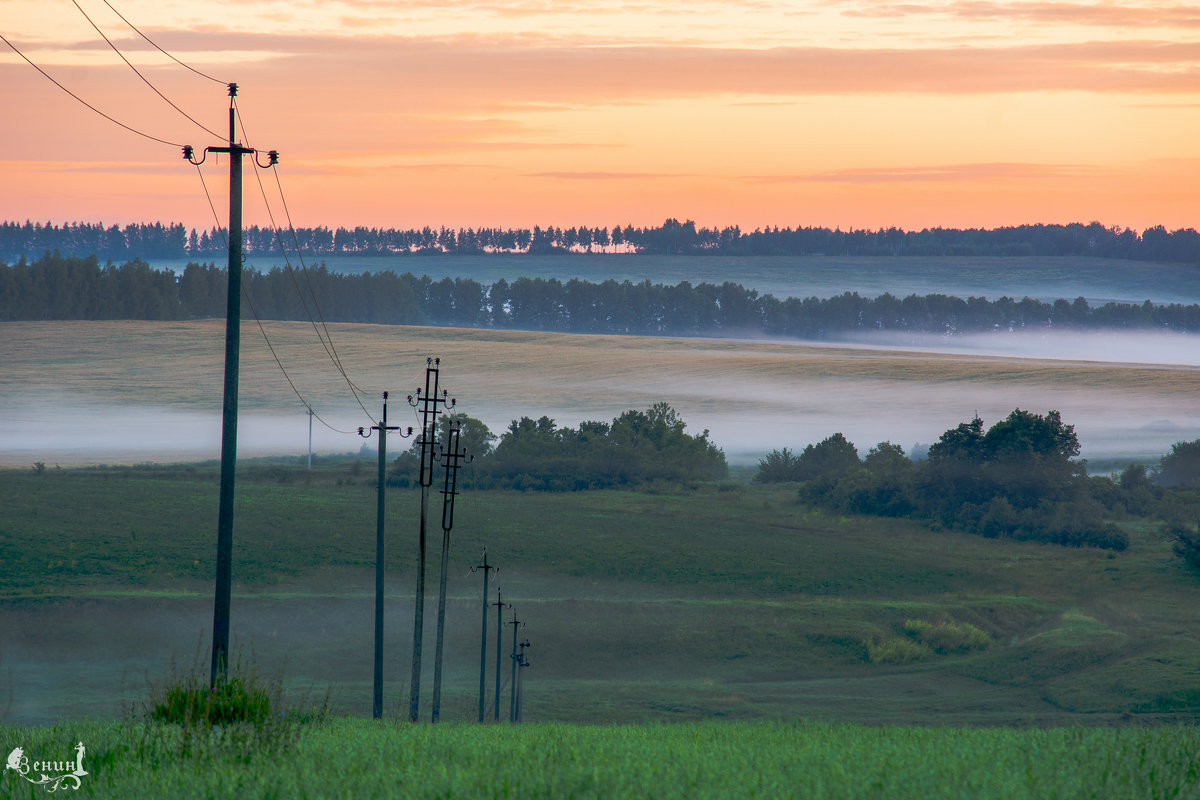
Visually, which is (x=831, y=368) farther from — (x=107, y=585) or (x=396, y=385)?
(x=107, y=585)

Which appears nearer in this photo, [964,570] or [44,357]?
[964,570]

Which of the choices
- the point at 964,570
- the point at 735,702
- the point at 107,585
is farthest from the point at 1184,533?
the point at 107,585

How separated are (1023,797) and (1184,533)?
7160cm

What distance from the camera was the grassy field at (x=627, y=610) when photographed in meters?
41.2

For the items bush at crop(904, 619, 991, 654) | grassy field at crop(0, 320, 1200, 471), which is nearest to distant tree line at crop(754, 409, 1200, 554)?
grassy field at crop(0, 320, 1200, 471)

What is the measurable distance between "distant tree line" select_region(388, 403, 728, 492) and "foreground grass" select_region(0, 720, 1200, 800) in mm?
86405

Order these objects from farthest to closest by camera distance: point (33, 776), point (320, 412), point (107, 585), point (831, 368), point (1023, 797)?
1. point (831, 368)
2. point (320, 412)
3. point (107, 585)
4. point (33, 776)
5. point (1023, 797)

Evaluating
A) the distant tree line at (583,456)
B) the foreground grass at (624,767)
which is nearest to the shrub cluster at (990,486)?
the distant tree line at (583,456)

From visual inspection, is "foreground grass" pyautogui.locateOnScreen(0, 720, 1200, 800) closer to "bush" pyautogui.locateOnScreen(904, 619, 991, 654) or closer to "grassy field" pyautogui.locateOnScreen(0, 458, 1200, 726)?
"grassy field" pyautogui.locateOnScreen(0, 458, 1200, 726)

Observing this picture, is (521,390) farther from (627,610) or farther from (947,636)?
(947,636)

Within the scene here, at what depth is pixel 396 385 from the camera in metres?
137

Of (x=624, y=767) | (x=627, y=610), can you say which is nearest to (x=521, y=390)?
(x=627, y=610)

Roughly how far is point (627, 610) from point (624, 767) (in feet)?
150

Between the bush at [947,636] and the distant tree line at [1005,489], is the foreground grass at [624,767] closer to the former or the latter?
the bush at [947,636]
